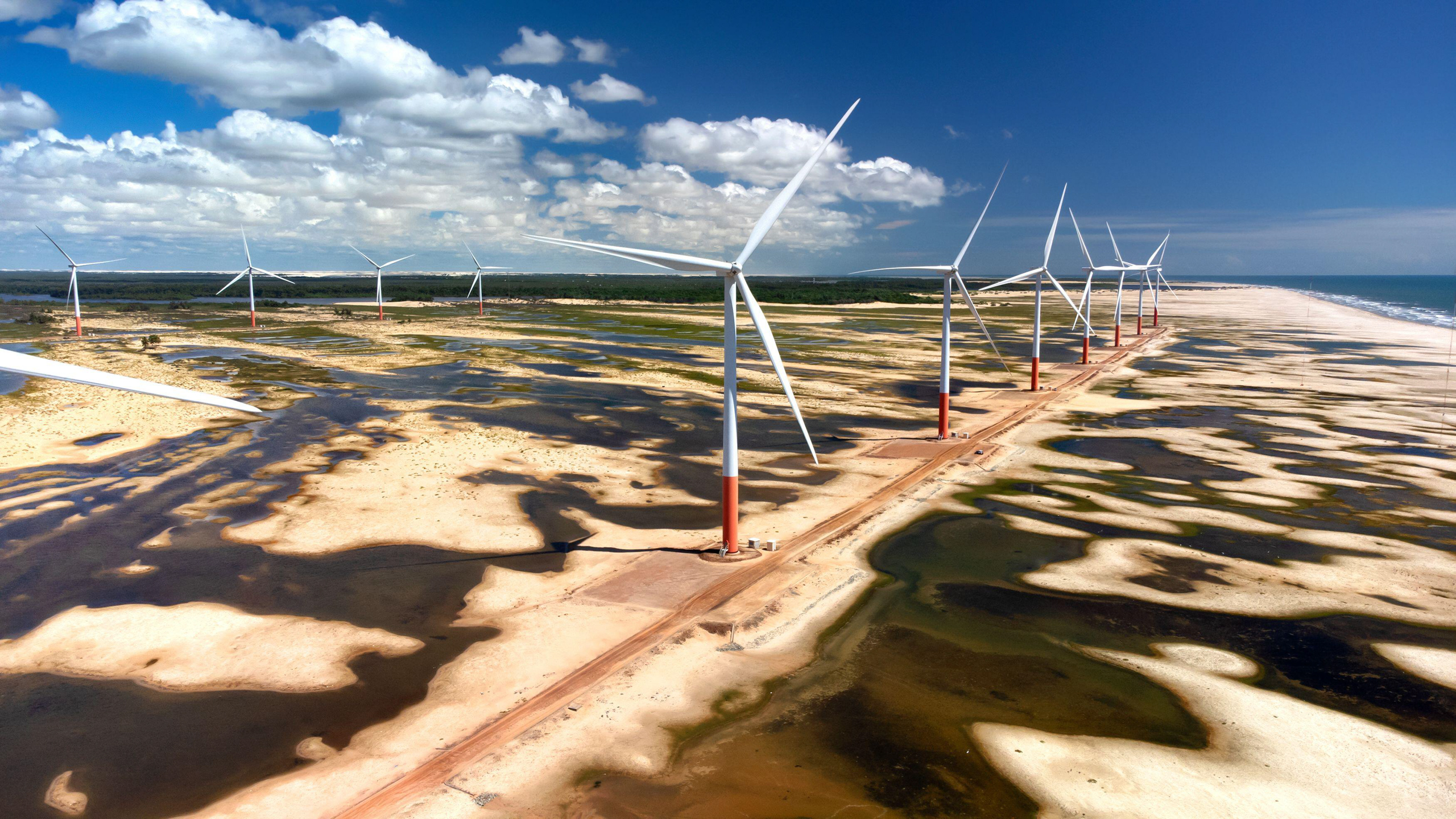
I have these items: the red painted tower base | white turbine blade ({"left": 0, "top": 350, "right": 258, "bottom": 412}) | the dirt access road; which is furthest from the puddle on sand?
white turbine blade ({"left": 0, "top": 350, "right": 258, "bottom": 412})

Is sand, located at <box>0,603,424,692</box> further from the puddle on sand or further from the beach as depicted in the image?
the puddle on sand

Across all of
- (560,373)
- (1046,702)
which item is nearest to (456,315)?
(560,373)

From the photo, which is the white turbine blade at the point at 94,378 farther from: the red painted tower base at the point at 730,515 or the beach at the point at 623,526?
the red painted tower base at the point at 730,515

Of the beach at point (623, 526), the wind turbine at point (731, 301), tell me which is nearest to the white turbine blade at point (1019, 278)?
the beach at point (623, 526)

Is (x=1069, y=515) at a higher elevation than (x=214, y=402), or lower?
lower

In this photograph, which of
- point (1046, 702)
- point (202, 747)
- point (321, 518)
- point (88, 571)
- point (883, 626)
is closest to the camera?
point (202, 747)

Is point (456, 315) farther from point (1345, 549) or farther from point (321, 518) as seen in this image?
point (1345, 549)
